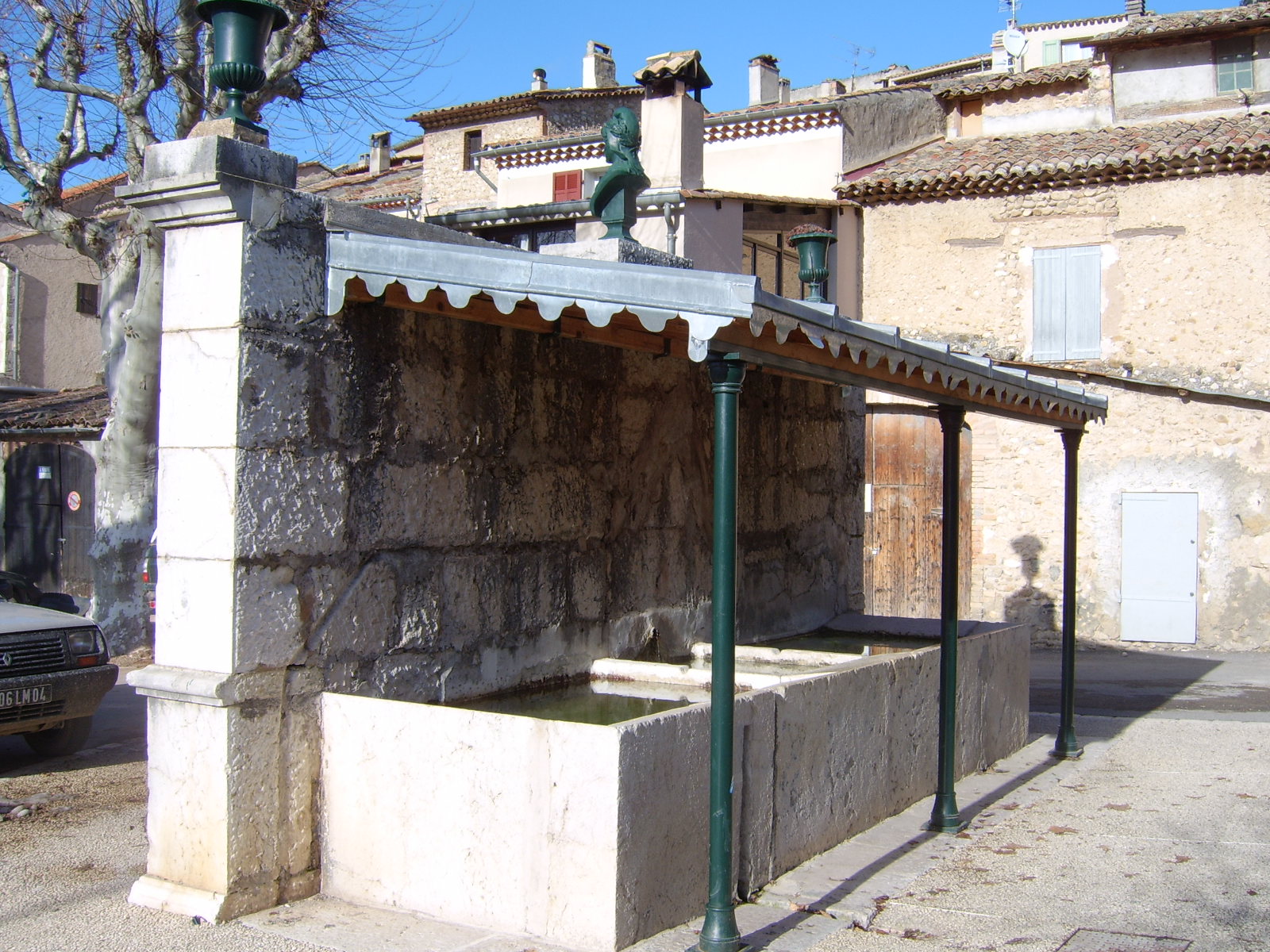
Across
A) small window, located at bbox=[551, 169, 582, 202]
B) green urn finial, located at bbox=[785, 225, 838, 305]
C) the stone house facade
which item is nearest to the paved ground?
green urn finial, located at bbox=[785, 225, 838, 305]

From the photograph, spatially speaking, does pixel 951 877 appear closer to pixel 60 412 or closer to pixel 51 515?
pixel 60 412

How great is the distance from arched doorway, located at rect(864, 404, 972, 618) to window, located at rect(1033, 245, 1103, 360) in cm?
163

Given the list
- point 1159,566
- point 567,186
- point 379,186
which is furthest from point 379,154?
point 1159,566

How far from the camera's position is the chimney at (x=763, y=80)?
81.0 feet

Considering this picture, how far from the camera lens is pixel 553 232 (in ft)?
48.1

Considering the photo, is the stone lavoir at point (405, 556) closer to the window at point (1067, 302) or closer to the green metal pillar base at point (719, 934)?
the green metal pillar base at point (719, 934)

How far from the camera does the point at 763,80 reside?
2478 centimetres

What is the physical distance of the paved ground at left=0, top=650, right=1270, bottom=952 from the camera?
408 cm

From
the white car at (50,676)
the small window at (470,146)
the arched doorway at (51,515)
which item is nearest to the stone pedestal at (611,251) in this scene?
the white car at (50,676)

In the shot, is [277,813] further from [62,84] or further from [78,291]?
[78,291]

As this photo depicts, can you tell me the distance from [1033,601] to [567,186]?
457 inches

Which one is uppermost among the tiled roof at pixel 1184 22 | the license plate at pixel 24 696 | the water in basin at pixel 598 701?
the tiled roof at pixel 1184 22

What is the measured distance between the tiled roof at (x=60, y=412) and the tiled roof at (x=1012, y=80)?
525 inches

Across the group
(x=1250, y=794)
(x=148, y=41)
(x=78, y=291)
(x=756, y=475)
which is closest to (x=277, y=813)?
(x=756, y=475)
